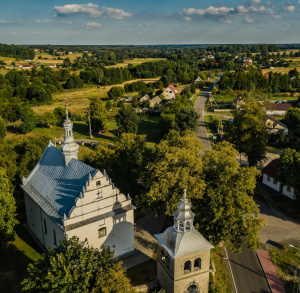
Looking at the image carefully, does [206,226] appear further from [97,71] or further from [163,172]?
[97,71]

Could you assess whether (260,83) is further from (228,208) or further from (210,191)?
(228,208)

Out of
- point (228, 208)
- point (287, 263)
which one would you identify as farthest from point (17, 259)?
point (287, 263)

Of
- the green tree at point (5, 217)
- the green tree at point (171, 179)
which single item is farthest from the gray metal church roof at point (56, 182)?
the green tree at point (171, 179)

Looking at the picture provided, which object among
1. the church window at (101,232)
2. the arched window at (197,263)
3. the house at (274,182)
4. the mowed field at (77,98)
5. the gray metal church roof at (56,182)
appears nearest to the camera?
the arched window at (197,263)

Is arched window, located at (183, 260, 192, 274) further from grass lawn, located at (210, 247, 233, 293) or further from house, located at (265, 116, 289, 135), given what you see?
house, located at (265, 116, 289, 135)

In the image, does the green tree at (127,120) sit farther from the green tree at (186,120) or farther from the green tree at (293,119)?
the green tree at (293,119)

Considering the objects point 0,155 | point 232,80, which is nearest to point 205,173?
point 0,155

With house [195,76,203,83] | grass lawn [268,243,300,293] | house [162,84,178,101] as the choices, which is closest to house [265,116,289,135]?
grass lawn [268,243,300,293]
